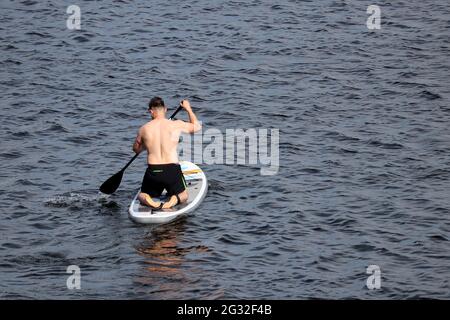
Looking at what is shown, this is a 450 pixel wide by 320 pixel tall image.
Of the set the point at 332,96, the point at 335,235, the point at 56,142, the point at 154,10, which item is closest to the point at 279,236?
the point at 335,235

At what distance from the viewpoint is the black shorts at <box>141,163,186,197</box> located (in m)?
16.1

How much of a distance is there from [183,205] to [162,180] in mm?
662

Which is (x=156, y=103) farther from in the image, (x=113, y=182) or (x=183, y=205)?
(x=113, y=182)

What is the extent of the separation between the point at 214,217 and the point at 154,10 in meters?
15.2

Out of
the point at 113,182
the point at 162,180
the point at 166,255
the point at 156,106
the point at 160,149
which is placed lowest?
the point at 166,255

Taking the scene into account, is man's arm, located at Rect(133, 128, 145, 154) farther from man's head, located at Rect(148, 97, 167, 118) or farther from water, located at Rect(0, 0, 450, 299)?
water, located at Rect(0, 0, 450, 299)

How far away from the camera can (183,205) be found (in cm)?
1641

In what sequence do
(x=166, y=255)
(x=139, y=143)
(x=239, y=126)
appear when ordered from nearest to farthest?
1. (x=166, y=255)
2. (x=139, y=143)
3. (x=239, y=126)

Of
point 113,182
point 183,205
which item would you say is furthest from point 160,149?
point 113,182

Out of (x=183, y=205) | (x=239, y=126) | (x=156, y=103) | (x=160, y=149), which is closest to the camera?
(x=156, y=103)

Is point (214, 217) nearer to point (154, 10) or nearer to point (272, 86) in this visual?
point (272, 86)

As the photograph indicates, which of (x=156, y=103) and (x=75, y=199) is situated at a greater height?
(x=156, y=103)

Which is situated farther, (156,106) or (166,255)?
(156,106)

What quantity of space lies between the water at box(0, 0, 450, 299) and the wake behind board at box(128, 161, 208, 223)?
0.78ft
